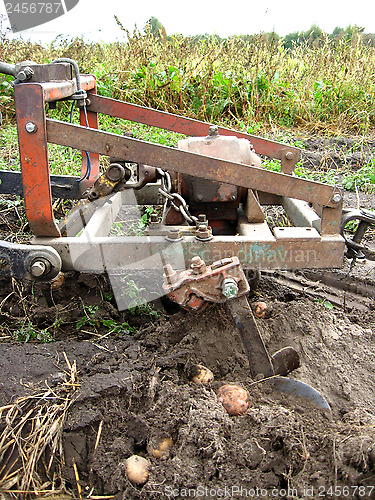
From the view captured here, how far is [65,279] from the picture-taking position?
295 centimetres

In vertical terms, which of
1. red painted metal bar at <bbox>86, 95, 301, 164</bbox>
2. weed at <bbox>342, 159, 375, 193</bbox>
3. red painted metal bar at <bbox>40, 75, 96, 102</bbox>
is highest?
red painted metal bar at <bbox>40, 75, 96, 102</bbox>

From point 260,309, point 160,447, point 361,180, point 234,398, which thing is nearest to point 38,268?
point 160,447

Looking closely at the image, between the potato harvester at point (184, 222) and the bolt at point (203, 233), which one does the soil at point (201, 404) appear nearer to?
the potato harvester at point (184, 222)

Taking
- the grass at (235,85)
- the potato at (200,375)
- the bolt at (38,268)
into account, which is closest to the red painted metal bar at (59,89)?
the bolt at (38,268)

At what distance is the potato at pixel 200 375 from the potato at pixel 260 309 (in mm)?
703

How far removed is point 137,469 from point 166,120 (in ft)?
7.61

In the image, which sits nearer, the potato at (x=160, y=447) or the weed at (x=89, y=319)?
the potato at (x=160, y=447)

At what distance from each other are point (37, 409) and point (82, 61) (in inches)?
270

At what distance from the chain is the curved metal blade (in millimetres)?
963

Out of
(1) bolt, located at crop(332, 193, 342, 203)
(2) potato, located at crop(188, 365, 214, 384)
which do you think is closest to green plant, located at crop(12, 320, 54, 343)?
(2) potato, located at crop(188, 365, 214, 384)

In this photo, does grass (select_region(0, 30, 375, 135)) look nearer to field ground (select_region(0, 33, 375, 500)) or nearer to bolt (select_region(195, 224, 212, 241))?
field ground (select_region(0, 33, 375, 500))

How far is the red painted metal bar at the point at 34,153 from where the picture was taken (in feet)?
6.50

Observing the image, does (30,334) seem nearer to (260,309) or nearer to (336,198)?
(260,309)

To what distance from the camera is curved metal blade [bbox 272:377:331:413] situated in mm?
1989
